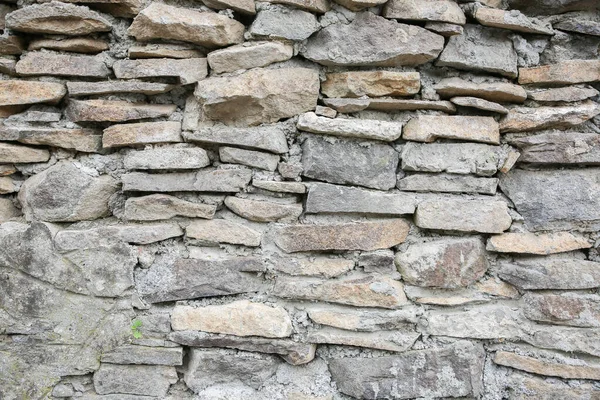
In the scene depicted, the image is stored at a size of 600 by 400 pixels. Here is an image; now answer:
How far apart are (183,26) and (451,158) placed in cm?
101

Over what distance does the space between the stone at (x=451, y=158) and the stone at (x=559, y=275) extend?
1.20 ft

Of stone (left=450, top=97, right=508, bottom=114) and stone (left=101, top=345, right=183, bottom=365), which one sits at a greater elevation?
stone (left=450, top=97, right=508, bottom=114)

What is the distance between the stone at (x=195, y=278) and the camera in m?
1.59

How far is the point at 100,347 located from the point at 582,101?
1.88 m

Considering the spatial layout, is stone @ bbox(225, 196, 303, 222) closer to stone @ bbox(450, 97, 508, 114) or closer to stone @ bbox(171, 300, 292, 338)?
stone @ bbox(171, 300, 292, 338)

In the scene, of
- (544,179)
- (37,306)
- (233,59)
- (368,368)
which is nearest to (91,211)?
(37,306)

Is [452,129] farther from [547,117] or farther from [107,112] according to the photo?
[107,112]

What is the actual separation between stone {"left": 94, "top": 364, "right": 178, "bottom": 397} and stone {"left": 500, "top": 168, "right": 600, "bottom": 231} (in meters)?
1.37

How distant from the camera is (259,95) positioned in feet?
5.06

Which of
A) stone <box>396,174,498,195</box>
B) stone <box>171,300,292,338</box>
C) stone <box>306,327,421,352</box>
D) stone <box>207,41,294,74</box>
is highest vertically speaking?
stone <box>207,41,294,74</box>

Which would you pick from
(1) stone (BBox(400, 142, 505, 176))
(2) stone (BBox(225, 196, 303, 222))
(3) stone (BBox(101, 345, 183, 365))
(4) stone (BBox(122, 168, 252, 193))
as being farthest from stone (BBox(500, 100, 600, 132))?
(3) stone (BBox(101, 345, 183, 365))

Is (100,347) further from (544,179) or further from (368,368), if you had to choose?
(544,179)

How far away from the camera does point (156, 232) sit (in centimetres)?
158

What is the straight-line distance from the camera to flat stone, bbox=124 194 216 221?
1.57 m
